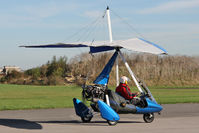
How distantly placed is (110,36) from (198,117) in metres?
5.11

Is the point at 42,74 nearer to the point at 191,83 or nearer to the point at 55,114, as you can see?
the point at 191,83

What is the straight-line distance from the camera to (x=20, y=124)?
12.7 m

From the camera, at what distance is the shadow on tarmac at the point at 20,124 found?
11.8 metres

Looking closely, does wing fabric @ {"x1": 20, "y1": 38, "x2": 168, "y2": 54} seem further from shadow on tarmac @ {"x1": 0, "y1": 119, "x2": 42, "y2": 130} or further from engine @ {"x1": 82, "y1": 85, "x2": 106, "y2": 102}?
shadow on tarmac @ {"x1": 0, "y1": 119, "x2": 42, "y2": 130}

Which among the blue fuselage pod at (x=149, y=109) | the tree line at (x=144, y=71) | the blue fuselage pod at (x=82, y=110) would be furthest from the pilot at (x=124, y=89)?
the tree line at (x=144, y=71)

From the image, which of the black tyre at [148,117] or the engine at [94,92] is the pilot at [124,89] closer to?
the engine at [94,92]

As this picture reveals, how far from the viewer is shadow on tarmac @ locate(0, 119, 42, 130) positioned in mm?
11828

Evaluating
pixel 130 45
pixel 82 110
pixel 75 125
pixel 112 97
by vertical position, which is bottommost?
pixel 75 125

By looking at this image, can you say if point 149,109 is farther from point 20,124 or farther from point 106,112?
point 20,124

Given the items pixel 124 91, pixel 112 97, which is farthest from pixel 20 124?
pixel 124 91

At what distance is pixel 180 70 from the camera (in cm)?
4356

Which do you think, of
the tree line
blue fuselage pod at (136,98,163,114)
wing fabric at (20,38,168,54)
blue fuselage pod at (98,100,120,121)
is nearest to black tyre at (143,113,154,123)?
blue fuselage pod at (136,98,163,114)

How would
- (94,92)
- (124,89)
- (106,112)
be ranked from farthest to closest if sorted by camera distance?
1. (124,89)
2. (94,92)
3. (106,112)

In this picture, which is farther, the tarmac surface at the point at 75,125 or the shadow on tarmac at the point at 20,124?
the shadow on tarmac at the point at 20,124
